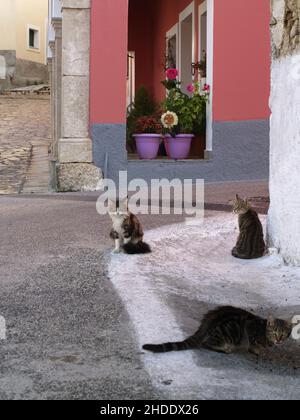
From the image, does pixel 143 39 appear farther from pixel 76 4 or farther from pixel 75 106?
pixel 75 106

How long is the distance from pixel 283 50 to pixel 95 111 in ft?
16.3

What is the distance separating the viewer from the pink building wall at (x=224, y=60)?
10.5m

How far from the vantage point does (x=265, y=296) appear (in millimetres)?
4980

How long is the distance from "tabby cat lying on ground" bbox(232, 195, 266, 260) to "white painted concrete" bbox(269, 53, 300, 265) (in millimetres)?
138

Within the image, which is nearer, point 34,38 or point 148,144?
point 148,144

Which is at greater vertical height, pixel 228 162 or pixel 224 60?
pixel 224 60

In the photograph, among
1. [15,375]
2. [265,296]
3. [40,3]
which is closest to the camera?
[15,375]

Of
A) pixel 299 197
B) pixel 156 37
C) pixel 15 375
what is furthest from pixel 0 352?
pixel 156 37

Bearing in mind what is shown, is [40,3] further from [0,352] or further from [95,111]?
[0,352]

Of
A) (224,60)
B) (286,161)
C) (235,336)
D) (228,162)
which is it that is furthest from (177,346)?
(224,60)

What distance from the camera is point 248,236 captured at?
596cm

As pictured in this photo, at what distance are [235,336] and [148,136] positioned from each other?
284 inches

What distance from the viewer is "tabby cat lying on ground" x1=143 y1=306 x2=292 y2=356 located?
3789 millimetres
